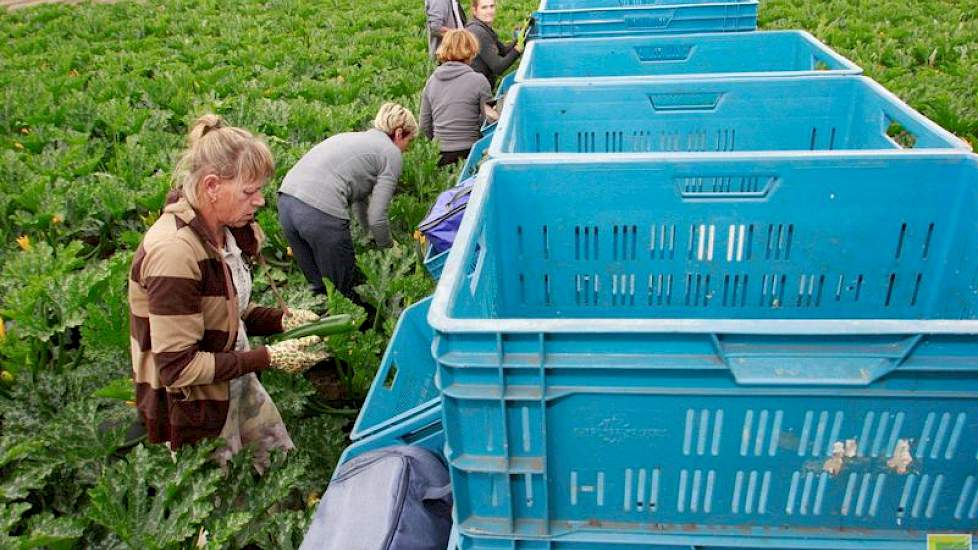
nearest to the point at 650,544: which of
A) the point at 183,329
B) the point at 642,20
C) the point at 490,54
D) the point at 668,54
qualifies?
the point at 183,329

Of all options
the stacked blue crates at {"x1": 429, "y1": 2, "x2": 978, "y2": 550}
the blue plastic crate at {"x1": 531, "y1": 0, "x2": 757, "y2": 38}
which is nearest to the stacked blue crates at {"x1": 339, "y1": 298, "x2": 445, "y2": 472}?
the stacked blue crates at {"x1": 429, "y1": 2, "x2": 978, "y2": 550}

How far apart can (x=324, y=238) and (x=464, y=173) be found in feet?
4.10

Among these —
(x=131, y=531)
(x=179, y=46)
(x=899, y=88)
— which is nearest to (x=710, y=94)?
(x=131, y=531)

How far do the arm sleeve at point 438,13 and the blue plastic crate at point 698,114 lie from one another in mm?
5278

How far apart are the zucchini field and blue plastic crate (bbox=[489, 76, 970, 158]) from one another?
4.22 ft

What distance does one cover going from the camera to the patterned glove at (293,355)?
3.22 m

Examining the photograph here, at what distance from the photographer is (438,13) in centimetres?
834

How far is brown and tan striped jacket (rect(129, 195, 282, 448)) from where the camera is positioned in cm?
245

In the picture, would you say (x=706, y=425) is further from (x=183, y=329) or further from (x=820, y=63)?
(x=820, y=63)

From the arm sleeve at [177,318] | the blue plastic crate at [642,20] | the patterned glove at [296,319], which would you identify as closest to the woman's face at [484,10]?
the blue plastic crate at [642,20]

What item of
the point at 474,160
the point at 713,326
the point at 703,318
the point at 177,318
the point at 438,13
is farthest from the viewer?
the point at 438,13

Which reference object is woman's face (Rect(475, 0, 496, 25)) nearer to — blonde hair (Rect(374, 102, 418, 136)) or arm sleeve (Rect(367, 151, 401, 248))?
blonde hair (Rect(374, 102, 418, 136))

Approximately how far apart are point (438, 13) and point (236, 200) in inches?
251

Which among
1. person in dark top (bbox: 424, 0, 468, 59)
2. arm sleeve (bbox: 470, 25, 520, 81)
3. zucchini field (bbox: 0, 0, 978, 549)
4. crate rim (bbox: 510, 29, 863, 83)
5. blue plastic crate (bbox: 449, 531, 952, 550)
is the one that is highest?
crate rim (bbox: 510, 29, 863, 83)
